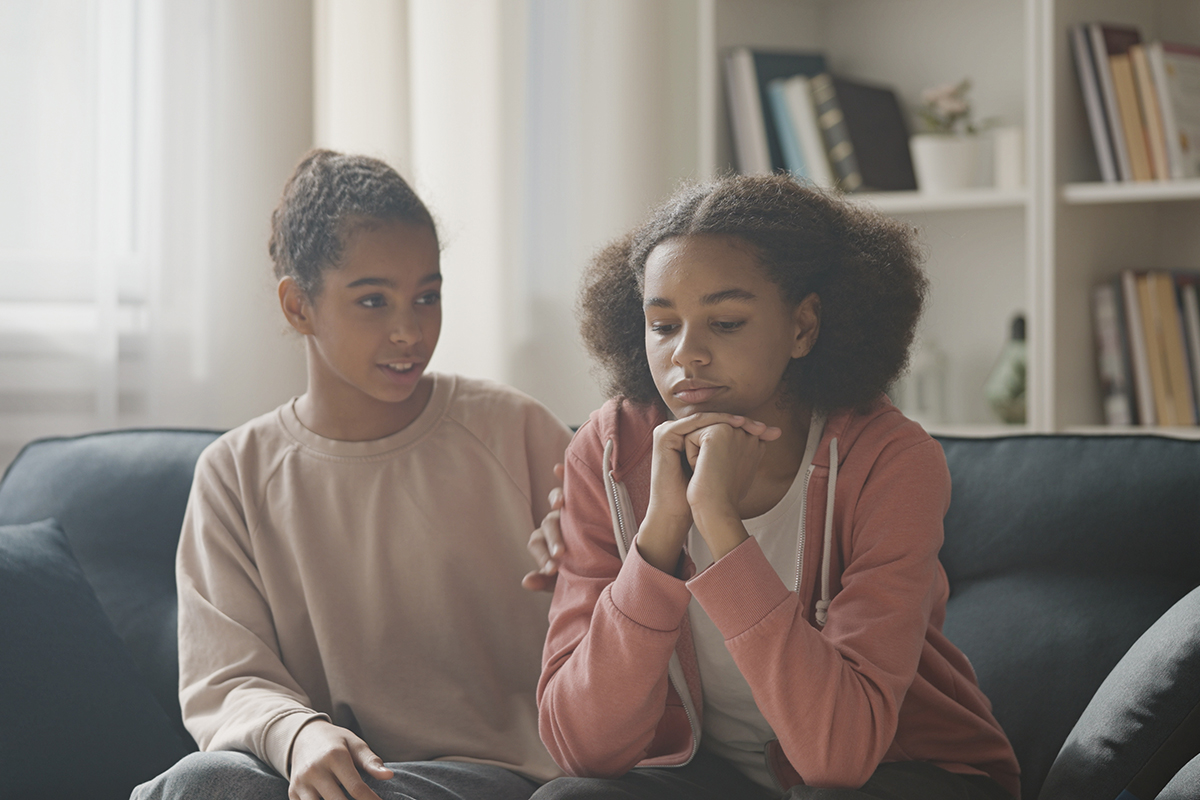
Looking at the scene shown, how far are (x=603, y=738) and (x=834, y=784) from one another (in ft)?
0.74

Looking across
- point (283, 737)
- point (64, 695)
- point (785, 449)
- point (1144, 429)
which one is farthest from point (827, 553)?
point (1144, 429)

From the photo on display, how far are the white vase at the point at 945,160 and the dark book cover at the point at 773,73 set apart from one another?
0.97 feet

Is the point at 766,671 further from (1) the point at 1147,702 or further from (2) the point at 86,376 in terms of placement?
(2) the point at 86,376

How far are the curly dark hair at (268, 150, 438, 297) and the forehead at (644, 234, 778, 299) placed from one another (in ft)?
1.46

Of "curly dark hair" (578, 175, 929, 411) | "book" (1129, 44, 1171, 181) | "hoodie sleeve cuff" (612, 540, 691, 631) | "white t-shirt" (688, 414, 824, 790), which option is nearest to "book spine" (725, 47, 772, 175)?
"book" (1129, 44, 1171, 181)

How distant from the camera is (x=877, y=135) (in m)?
2.49

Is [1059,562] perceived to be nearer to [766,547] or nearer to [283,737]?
[766,547]

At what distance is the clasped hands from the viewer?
1.08 metres

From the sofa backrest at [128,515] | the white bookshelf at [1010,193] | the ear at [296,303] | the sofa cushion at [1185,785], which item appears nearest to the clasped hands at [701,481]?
the sofa cushion at [1185,785]

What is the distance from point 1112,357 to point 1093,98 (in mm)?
491

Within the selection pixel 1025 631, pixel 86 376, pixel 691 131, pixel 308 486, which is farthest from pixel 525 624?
pixel 691 131

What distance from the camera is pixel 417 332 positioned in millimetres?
1433

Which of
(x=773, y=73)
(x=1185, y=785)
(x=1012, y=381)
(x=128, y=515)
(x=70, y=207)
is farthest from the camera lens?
(x=773, y=73)

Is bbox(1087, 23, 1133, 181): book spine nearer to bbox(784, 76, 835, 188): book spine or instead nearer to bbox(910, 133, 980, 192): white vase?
bbox(910, 133, 980, 192): white vase
